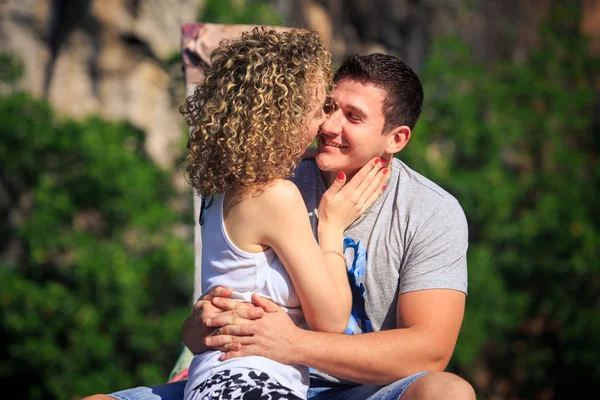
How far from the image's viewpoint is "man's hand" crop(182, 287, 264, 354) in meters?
1.93

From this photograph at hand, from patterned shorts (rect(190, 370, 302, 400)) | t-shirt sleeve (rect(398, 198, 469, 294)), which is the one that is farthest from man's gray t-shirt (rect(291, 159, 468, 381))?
patterned shorts (rect(190, 370, 302, 400))

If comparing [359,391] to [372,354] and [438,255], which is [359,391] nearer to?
[372,354]

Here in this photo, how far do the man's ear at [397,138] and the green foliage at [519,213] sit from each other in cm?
355

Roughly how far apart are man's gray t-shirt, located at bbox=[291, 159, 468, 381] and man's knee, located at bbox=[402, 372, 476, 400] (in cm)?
29

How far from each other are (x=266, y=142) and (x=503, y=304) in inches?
179

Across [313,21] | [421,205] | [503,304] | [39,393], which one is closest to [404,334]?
[421,205]

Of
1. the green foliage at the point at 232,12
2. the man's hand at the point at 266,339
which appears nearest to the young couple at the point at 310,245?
the man's hand at the point at 266,339

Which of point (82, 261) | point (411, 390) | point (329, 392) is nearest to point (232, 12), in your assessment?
point (82, 261)

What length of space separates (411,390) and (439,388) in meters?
0.11

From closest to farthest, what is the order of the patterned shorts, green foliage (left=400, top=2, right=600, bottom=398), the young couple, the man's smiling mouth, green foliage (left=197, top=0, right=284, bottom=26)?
the patterned shorts < the young couple < the man's smiling mouth < green foliage (left=197, top=0, right=284, bottom=26) < green foliage (left=400, top=2, right=600, bottom=398)

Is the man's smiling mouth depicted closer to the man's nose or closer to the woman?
the man's nose

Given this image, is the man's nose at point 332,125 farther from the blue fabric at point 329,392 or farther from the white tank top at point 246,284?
the blue fabric at point 329,392

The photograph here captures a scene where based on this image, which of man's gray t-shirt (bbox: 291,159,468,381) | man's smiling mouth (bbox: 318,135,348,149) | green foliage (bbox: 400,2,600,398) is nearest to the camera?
man's gray t-shirt (bbox: 291,159,468,381)

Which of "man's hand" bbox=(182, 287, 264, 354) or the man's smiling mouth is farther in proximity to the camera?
the man's smiling mouth
